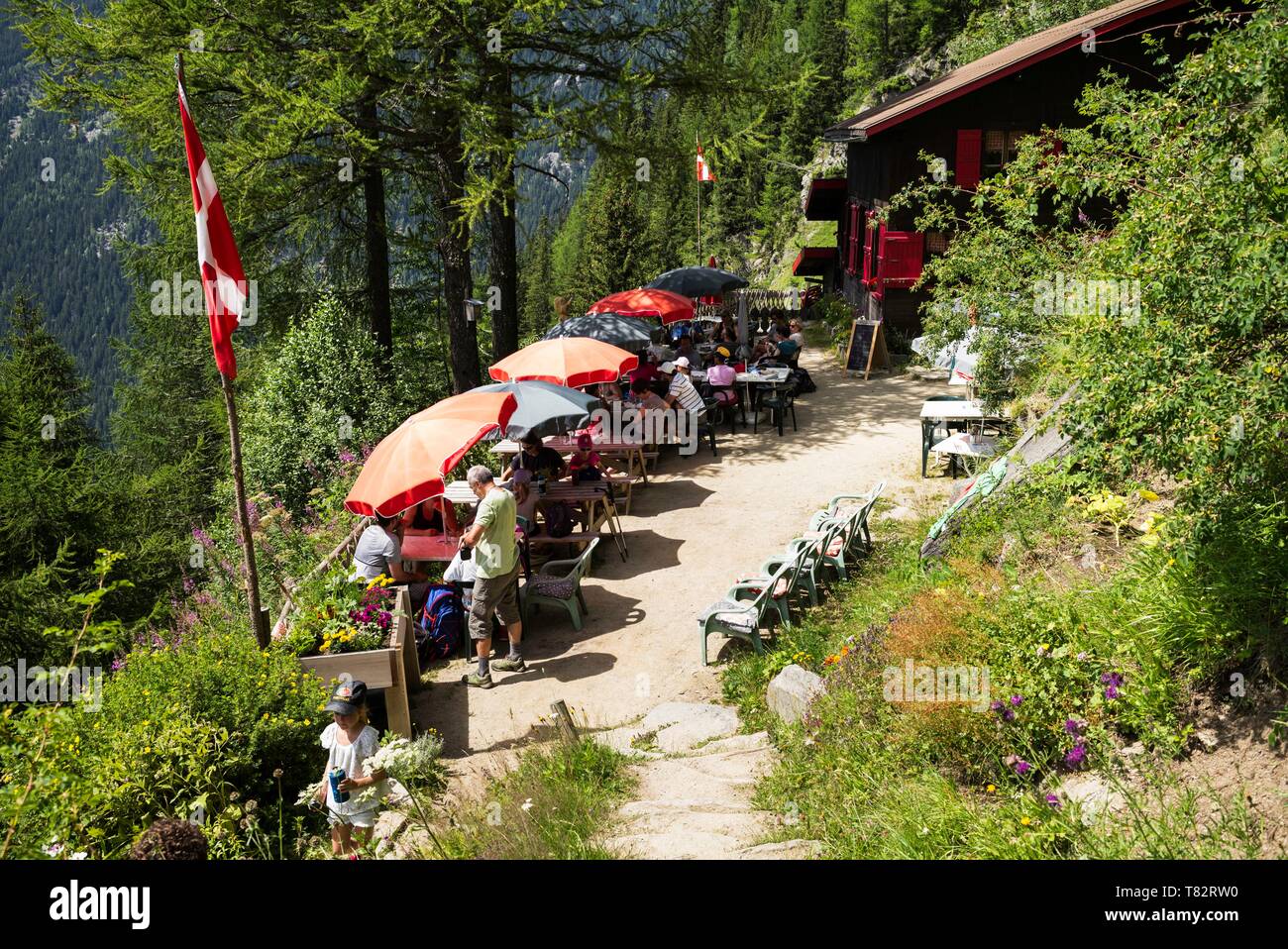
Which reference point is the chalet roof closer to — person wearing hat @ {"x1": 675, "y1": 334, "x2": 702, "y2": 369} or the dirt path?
the dirt path

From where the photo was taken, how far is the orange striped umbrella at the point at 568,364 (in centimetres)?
1206

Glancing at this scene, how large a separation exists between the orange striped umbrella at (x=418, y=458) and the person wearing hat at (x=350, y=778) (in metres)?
2.82

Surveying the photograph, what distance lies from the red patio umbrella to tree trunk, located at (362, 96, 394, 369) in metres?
4.93

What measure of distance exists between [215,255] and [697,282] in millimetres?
14572

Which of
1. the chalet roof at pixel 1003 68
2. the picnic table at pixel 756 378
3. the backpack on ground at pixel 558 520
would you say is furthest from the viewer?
the chalet roof at pixel 1003 68

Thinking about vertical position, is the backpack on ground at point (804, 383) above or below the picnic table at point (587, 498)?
above

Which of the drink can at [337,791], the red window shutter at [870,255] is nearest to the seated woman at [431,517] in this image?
the drink can at [337,791]

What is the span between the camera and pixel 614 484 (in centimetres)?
1274

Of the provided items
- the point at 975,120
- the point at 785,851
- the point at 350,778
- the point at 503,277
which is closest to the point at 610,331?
the point at 503,277

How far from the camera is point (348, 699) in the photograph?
5.84 m

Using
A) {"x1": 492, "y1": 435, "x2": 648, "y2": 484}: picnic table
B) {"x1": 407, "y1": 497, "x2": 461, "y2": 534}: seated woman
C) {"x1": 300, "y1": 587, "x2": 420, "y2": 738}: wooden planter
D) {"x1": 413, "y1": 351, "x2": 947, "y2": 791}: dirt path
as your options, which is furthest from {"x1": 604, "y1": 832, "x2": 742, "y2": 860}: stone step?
{"x1": 492, "y1": 435, "x2": 648, "y2": 484}: picnic table

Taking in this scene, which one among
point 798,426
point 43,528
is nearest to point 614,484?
point 798,426

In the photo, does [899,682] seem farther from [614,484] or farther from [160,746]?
[614,484]

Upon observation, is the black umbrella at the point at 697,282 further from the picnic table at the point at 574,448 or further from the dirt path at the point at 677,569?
the picnic table at the point at 574,448
